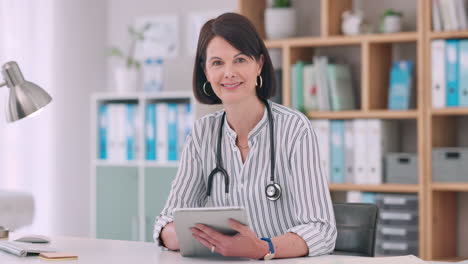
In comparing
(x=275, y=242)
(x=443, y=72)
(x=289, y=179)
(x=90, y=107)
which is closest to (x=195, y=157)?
(x=289, y=179)

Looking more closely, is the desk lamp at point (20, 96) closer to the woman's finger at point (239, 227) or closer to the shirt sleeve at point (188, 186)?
the shirt sleeve at point (188, 186)

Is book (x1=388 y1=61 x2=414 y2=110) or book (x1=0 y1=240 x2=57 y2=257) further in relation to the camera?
book (x1=388 y1=61 x2=414 y2=110)

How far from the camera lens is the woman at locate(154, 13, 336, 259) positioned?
2072 millimetres

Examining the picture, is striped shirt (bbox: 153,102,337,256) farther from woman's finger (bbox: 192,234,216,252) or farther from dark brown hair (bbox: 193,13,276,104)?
woman's finger (bbox: 192,234,216,252)

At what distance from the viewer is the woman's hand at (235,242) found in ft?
6.06

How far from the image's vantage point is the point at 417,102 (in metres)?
4.32

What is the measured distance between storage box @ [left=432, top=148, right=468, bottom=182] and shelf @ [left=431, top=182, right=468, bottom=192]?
0.03m

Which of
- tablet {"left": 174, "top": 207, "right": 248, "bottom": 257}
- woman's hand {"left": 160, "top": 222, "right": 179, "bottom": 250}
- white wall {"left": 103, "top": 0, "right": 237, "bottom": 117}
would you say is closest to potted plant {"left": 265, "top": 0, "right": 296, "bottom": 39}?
white wall {"left": 103, "top": 0, "right": 237, "bottom": 117}

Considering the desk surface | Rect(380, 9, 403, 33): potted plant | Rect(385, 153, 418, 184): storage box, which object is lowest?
the desk surface

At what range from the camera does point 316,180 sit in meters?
2.09

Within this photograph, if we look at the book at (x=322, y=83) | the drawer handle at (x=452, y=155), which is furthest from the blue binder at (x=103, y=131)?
the drawer handle at (x=452, y=155)

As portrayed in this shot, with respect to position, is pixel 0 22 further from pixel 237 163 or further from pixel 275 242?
pixel 275 242

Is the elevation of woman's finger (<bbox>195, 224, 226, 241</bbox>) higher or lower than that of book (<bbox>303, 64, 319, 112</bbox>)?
lower

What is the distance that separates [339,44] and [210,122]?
7.29ft
